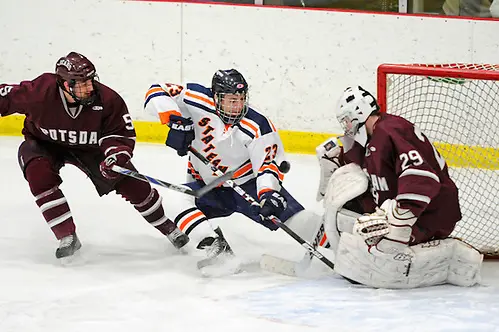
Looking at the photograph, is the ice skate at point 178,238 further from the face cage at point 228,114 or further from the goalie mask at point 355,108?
the goalie mask at point 355,108

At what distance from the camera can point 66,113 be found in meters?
3.70

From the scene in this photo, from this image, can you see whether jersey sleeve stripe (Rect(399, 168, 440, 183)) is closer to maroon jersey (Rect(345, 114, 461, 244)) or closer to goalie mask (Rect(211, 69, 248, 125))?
maroon jersey (Rect(345, 114, 461, 244))

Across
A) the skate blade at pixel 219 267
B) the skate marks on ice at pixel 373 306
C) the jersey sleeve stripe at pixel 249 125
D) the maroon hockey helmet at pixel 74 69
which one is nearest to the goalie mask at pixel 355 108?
the jersey sleeve stripe at pixel 249 125

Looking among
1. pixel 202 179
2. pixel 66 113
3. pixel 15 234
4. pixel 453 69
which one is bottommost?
pixel 15 234

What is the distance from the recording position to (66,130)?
12.3ft

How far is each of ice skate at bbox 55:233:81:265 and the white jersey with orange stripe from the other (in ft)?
1.91

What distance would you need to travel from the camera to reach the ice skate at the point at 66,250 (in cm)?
368

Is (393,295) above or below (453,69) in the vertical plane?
below

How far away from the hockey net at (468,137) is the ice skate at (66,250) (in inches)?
51.5

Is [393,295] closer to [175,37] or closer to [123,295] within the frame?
[123,295]

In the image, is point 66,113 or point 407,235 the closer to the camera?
point 407,235

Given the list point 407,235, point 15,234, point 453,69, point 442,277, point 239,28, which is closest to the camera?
point 407,235

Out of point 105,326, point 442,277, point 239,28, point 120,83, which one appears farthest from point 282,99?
point 105,326

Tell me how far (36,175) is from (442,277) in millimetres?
1566
